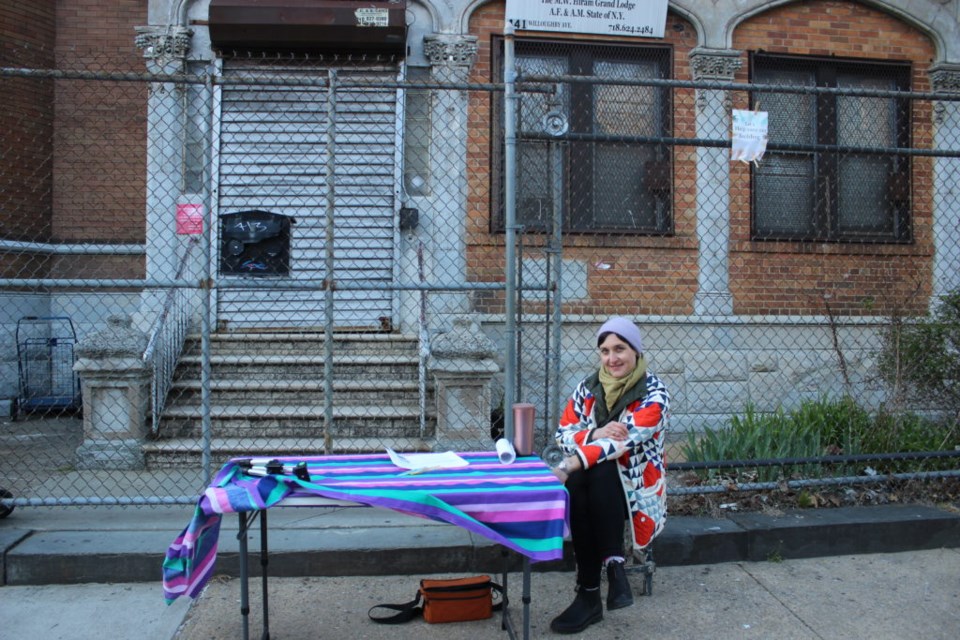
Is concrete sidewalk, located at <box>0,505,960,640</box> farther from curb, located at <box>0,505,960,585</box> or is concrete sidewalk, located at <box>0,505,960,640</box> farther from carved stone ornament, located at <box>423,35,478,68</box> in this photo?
carved stone ornament, located at <box>423,35,478,68</box>

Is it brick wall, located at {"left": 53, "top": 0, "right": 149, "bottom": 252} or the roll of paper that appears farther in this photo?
brick wall, located at {"left": 53, "top": 0, "right": 149, "bottom": 252}

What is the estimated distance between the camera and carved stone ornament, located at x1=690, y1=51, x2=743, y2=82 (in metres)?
8.28

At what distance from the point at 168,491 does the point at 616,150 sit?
5304 mm

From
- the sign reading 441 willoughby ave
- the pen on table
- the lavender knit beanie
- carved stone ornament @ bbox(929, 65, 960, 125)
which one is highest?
the sign reading 441 willoughby ave

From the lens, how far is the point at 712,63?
327 inches

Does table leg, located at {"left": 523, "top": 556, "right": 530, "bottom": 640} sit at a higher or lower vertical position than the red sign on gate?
lower

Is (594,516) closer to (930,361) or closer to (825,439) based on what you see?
(825,439)

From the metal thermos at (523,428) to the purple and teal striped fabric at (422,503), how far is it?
0.58 meters

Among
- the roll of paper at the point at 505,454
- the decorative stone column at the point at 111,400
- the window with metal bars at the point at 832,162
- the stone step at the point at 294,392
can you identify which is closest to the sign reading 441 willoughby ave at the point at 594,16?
the window with metal bars at the point at 832,162

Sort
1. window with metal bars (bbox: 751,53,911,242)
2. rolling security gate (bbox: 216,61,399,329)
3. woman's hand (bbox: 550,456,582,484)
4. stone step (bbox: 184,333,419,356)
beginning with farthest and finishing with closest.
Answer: window with metal bars (bbox: 751,53,911,242) < rolling security gate (bbox: 216,61,399,329) < stone step (bbox: 184,333,419,356) < woman's hand (bbox: 550,456,582,484)

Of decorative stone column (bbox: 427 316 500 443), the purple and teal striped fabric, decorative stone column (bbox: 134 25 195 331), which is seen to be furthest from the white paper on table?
decorative stone column (bbox: 134 25 195 331)

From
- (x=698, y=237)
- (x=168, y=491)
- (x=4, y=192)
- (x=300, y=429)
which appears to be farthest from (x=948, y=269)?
(x=4, y=192)

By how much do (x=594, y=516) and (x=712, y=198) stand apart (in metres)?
5.31

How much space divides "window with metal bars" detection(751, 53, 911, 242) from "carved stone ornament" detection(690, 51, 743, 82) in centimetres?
32
